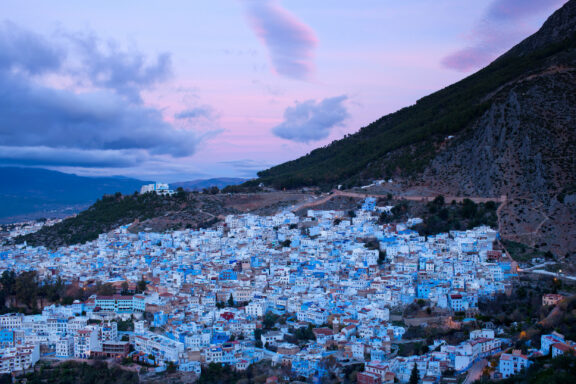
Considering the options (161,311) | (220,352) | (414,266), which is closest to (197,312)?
(161,311)

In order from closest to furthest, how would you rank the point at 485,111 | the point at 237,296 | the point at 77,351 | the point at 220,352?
the point at 220,352, the point at 77,351, the point at 237,296, the point at 485,111

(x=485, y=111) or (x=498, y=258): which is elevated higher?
(x=485, y=111)

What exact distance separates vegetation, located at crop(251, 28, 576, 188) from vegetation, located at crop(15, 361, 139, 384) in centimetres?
2555

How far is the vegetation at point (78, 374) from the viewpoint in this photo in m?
20.2

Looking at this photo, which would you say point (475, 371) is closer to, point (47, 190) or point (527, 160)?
point (527, 160)

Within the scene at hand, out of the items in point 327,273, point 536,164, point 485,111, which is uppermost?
point 485,111

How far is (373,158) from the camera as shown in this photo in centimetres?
4700

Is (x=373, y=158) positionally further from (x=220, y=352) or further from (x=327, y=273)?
(x=220, y=352)

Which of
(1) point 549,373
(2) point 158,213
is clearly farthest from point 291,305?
(2) point 158,213

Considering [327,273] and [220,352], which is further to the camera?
[327,273]

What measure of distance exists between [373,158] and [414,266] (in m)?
20.9

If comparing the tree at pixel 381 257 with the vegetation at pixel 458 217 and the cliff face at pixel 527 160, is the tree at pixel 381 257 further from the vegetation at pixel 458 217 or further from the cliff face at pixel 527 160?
the cliff face at pixel 527 160

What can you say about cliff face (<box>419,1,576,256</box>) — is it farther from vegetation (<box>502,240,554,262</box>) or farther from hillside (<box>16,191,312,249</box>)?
hillside (<box>16,191,312,249</box>)

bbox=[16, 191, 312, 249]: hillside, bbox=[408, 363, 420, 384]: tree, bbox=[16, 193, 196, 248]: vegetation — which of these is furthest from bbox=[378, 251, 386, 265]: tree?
bbox=[16, 193, 196, 248]: vegetation
